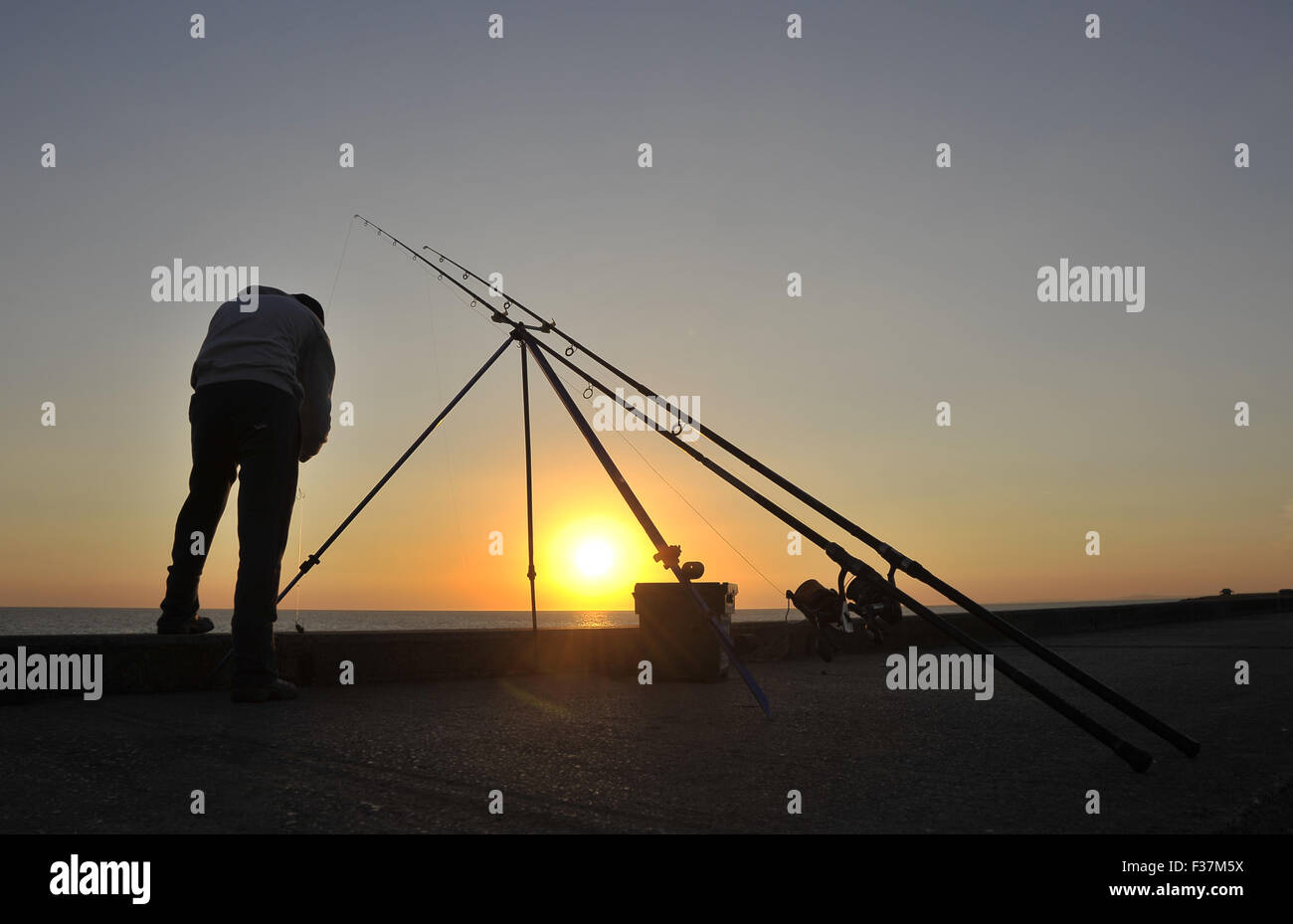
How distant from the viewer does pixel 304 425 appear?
532 cm

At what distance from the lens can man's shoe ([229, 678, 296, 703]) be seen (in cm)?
479

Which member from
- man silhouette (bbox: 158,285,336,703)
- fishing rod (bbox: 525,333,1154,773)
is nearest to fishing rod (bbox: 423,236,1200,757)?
fishing rod (bbox: 525,333,1154,773)

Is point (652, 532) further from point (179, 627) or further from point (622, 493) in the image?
point (179, 627)

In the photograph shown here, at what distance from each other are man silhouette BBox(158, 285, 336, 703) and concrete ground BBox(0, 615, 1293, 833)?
1.49ft

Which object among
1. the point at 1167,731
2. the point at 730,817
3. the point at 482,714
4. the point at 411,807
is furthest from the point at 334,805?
the point at 1167,731

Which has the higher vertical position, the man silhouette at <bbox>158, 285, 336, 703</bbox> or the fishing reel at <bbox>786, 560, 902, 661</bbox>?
the man silhouette at <bbox>158, 285, 336, 703</bbox>

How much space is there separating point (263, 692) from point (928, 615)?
3.45 meters

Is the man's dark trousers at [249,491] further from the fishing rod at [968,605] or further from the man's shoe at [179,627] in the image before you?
the fishing rod at [968,605]

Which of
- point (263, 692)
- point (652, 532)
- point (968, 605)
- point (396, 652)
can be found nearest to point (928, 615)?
point (968, 605)

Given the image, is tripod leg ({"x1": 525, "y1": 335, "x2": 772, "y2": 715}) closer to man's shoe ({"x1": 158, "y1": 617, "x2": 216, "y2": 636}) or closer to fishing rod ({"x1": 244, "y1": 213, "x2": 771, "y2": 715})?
fishing rod ({"x1": 244, "y1": 213, "x2": 771, "y2": 715})

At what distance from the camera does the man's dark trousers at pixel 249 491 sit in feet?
15.6

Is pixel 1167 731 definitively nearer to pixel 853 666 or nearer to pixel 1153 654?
pixel 853 666

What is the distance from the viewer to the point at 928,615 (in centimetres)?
376

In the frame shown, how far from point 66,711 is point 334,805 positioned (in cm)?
267
